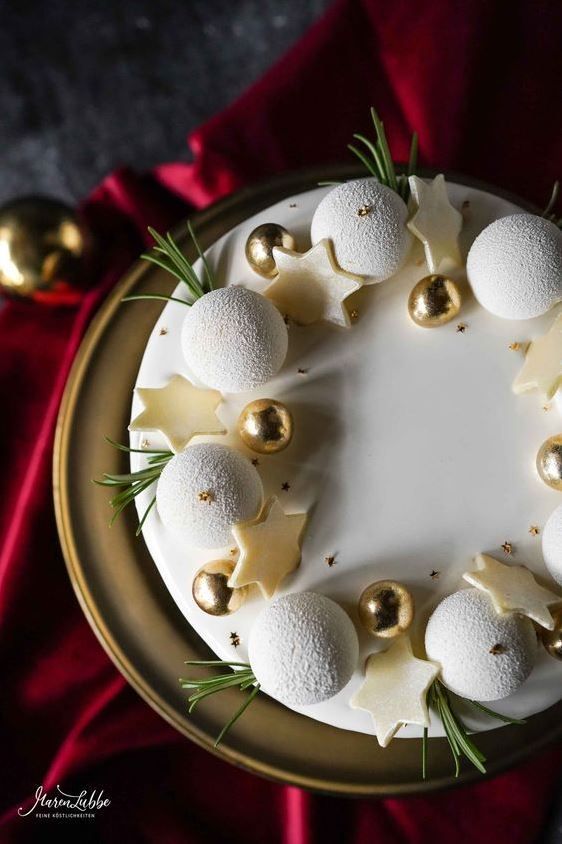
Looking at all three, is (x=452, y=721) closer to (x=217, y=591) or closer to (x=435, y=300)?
(x=217, y=591)

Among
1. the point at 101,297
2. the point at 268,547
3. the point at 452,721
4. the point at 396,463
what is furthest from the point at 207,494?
the point at 101,297

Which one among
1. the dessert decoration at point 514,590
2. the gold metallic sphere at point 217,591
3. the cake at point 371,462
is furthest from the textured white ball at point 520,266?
the gold metallic sphere at point 217,591

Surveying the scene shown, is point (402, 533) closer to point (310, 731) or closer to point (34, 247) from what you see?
point (310, 731)

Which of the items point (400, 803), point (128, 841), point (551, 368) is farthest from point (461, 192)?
point (128, 841)

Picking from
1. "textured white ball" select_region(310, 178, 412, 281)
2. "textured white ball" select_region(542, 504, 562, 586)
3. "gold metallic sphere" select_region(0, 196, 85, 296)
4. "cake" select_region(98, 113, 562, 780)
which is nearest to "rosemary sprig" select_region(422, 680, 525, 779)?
"cake" select_region(98, 113, 562, 780)

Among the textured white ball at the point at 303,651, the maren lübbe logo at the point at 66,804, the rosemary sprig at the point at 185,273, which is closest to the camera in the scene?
the textured white ball at the point at 303,651

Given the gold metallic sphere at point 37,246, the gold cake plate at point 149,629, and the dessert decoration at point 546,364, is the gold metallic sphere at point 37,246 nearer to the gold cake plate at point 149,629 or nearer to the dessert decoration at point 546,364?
the gold cake plate at point 149,629
